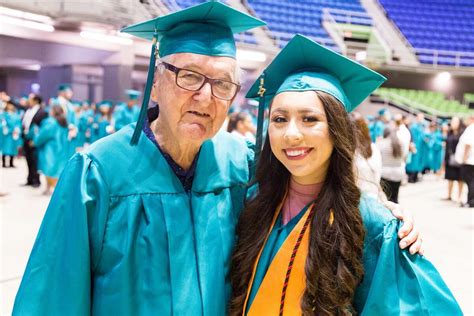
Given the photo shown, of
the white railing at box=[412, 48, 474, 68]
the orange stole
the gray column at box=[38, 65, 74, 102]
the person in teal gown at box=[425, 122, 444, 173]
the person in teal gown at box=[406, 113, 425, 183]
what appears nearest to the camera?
the orange stole

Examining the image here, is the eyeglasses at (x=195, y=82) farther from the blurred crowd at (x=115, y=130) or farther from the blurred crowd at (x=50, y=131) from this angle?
the blurred crowd at (x=50, y=131)

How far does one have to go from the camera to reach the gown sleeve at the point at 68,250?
1.25 meters

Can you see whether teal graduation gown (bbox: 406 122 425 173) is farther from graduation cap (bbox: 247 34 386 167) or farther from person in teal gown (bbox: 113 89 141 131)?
graduation cap (bbox: 247 34 386 167)

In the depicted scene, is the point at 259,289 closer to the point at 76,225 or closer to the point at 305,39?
the point at 76,225

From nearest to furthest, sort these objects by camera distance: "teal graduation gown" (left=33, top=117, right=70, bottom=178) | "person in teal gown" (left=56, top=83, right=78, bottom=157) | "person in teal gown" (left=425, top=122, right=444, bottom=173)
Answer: "teal graduation gown" (left=33, top=117, right=70, bottom=178), "person in teal gown" (left=56, top=83, right=78, bottom=157), "person in teal gown" (left=425, top=122, right=444, bottom=173)

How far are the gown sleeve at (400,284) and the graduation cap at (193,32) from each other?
2.39ft

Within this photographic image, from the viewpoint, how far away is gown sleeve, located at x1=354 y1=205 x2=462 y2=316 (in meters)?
1.28

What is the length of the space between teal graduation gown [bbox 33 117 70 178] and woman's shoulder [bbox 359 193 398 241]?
641 centimetres

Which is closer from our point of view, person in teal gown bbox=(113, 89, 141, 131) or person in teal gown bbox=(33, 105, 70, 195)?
person in teal gown bbox=(33, 105, 70, 195)

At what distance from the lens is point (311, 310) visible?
1.32m

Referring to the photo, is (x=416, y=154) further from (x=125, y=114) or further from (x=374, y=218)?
(x=374, y=218)

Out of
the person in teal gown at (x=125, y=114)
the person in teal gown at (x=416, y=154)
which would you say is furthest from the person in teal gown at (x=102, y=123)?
the person in teal gown at (x=416, y=154)

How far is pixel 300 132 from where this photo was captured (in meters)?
1.36

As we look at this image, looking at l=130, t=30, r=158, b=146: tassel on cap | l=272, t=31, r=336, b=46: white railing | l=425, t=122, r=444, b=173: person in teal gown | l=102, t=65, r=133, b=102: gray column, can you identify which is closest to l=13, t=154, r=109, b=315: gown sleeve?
l=130, t=30, r=158, b=146: tassel on cap
